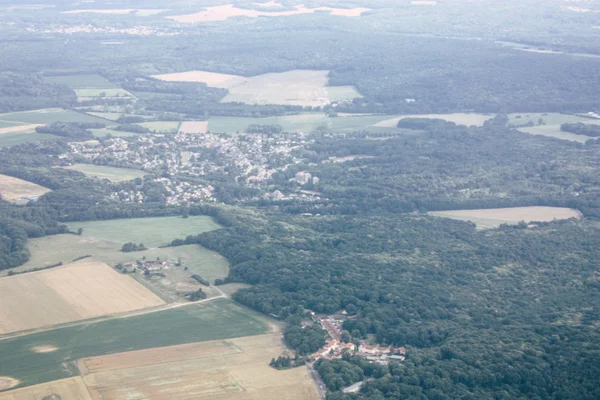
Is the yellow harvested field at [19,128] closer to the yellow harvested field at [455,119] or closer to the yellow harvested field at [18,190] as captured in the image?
the yellow harvested field at [18,190]

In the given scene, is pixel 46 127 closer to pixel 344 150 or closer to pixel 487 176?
pixel 344 150

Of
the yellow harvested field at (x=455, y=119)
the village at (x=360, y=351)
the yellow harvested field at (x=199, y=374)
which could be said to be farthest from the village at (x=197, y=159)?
the village at (x=360, y=351)

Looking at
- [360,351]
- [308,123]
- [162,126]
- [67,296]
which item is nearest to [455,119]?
[308,123]

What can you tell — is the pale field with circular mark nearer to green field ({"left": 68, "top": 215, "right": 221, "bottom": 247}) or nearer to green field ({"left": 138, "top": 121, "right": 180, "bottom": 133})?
green field ({"left": 68, "top": 215, "right": 221, "bottom": 247})

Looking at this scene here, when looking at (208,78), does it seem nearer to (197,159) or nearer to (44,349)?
→ (197,159)

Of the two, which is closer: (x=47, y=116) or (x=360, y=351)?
(x=360, y=351)

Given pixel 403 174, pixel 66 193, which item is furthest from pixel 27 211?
pixel 403 174

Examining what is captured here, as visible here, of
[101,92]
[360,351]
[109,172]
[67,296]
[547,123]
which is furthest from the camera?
[101,92]

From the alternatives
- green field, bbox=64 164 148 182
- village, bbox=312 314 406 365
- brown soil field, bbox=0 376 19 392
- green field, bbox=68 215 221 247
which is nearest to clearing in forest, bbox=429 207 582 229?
green field, bbox=68 215 221 247
